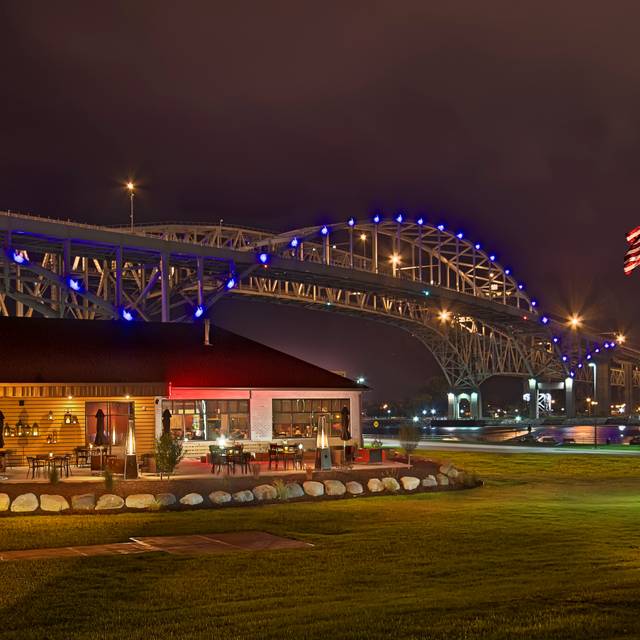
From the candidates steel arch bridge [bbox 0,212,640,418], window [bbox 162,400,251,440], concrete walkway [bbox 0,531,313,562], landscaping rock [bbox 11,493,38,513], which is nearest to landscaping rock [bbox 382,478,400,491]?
concrete walkway [bbox 0,531,313,562]

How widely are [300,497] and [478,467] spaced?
12726mm

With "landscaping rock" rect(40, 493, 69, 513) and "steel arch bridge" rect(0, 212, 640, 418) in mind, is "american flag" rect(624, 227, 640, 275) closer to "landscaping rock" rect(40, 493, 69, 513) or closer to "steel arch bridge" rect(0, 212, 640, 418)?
"landscaping rock" rect(40, 493, 69, 513)

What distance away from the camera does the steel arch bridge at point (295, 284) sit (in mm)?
53375

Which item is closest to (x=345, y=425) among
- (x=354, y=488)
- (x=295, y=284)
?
(x=354, y=488)

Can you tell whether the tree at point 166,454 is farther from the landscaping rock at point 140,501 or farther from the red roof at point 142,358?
the red roof at point 142,358

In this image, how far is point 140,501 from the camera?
19.2 meters

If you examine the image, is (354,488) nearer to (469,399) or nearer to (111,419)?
(111,419)

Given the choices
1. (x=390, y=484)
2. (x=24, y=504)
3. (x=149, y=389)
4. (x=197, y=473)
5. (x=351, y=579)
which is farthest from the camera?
(x=149, y=389)

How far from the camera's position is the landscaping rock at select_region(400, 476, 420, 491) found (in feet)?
75.6

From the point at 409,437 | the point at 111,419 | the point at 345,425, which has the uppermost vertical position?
the point at 111,419

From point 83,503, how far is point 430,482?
29.0 feet

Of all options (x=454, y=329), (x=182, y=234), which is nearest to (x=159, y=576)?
(x=182, y=234)

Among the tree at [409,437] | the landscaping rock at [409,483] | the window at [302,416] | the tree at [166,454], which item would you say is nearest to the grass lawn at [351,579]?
the landscaping rock at [409,483]

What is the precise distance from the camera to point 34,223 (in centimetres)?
5091
